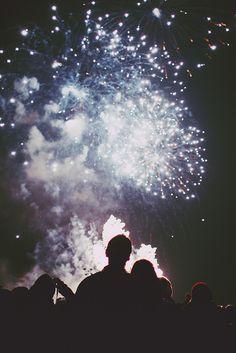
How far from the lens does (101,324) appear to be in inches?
96.3

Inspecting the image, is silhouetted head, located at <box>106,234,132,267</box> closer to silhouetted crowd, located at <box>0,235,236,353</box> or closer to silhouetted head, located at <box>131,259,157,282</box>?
silhouetted crowd, located at <box>0,235,236,353</box>

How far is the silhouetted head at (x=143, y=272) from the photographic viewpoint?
289cm

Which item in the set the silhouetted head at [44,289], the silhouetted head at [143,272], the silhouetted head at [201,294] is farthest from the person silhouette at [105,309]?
the silhouetted head at [201,294]

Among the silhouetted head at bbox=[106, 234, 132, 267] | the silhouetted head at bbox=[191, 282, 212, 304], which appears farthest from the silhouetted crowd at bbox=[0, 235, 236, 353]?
the silhouetted head at bbox=[191, 282, 212, 304]

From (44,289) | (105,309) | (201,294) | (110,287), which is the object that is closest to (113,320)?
(105,309)

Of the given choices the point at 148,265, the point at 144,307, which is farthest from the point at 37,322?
the point at 148,265

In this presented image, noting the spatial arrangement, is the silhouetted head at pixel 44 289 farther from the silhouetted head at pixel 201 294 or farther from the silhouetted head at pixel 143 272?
the silhouetted head at pixel 201 294

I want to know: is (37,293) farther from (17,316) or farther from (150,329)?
(150,329)

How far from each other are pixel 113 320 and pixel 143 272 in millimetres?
590

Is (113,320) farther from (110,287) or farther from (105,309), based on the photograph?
(110,287)

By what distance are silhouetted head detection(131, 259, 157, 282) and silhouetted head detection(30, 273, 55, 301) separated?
81cm

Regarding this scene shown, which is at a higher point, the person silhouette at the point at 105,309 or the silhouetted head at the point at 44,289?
the silhouetted head at the point at 44,289

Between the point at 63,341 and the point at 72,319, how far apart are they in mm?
196

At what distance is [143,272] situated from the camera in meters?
2.95
